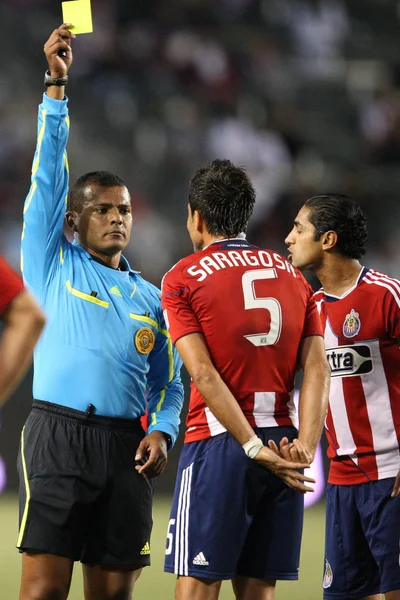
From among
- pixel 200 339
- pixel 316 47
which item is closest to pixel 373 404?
pixel 200 339

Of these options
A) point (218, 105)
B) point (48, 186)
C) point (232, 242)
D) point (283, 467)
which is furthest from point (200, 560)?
point (218, 105)

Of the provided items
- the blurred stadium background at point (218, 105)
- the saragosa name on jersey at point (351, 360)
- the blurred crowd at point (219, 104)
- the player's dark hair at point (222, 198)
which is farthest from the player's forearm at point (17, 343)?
the blurred crowd at point (219, 104)

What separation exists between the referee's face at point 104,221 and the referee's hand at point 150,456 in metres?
0.83

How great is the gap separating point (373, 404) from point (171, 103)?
8181 mm

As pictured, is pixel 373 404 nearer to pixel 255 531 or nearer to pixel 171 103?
pixel 255 531

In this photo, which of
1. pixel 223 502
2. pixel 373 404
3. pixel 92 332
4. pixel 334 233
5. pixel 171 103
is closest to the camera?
pixel 223 502

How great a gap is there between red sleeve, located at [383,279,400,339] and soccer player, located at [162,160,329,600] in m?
0.64

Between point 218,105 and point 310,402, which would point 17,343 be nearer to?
point 310,402

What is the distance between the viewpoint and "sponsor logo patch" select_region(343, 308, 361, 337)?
12.9ft

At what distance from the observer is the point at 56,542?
3389mm

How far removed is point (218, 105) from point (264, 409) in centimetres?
885

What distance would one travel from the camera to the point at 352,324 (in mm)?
3945

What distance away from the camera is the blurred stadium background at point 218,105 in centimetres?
1060

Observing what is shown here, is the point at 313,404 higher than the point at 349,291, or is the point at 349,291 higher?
the point at 349,291
